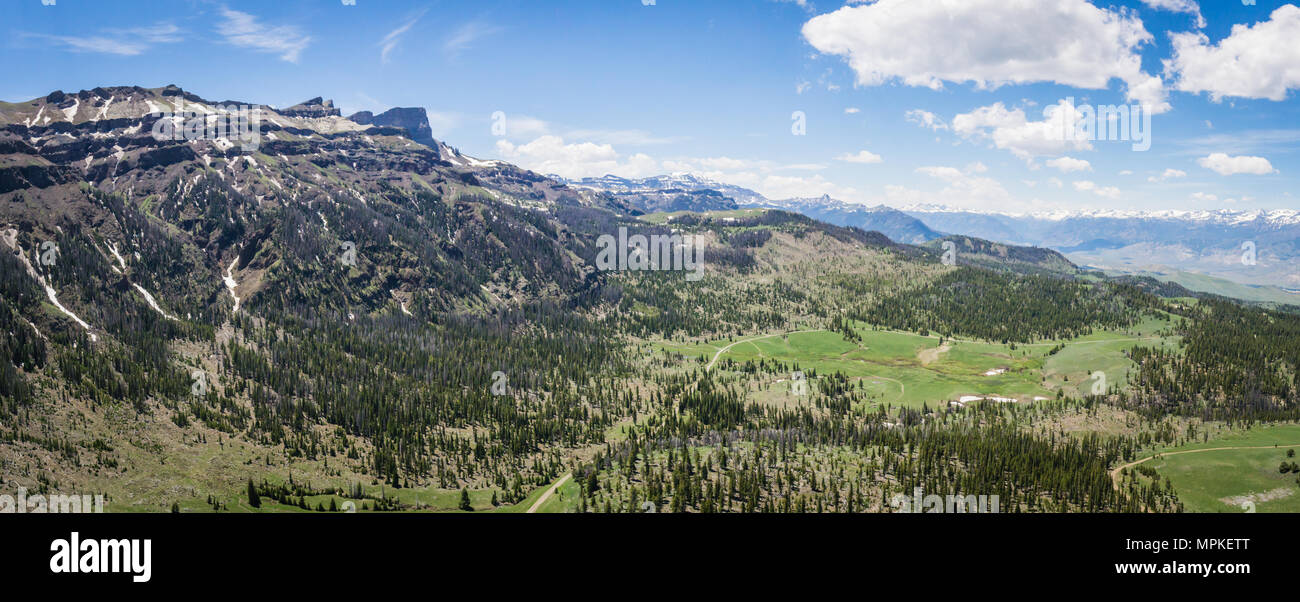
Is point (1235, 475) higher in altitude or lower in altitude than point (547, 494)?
higher

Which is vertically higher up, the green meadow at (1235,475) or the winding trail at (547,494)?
the green meadow at (1235,475)

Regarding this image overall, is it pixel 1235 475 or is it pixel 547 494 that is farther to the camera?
pixel 547 494

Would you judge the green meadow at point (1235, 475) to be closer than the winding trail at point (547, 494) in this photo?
Yes

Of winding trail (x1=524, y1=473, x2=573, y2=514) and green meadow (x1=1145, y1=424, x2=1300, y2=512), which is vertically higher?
green meadow (x1=1145, y1=424, x2=1300, y2=512)

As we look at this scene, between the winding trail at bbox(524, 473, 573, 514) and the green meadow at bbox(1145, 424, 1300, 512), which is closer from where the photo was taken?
the green meadow at bbox(1145, 424, 1300, 512)
